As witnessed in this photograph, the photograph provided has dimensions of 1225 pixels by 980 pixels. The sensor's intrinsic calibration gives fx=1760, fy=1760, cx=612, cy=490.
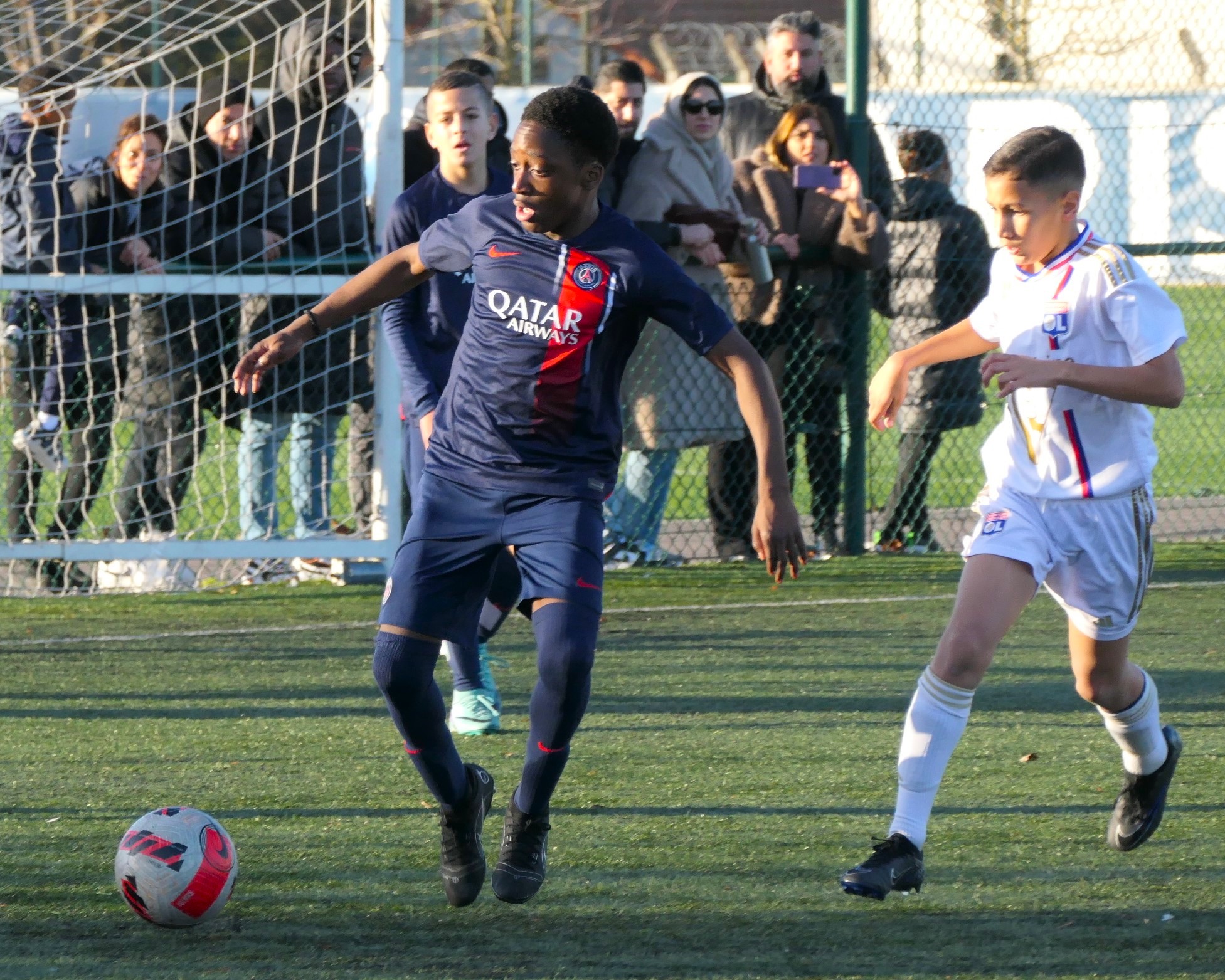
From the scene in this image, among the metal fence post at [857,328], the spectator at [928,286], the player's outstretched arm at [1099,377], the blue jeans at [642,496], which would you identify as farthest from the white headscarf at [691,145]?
the player's outstretched arm at [1099,377]

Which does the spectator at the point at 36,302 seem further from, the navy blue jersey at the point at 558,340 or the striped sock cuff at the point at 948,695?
the striped sock cuff at the point at 948,695

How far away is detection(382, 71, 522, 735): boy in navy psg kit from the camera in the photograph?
17.4ft

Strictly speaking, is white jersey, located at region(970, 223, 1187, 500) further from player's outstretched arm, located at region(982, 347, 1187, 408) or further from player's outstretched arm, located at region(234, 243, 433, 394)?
player's outstretched arm, located at region(234, 243, 433, 394)

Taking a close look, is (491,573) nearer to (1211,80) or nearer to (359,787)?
(359,787)

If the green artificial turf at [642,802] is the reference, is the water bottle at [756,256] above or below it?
above

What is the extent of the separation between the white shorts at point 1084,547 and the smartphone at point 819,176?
4.69 m

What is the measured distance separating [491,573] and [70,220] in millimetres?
4433

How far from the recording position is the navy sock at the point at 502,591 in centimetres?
510

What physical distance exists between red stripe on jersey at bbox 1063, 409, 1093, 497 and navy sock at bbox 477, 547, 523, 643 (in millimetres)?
1711

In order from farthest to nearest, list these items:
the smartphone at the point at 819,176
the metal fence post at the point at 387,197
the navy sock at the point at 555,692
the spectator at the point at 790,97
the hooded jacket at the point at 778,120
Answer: the hooded jacket at the point at 778,120 < the spectator at the point at 790,97 < the smartphone at the point at 819,176 < the metal fence post at the point at 387,197 < the navy sock at the point at 555,692

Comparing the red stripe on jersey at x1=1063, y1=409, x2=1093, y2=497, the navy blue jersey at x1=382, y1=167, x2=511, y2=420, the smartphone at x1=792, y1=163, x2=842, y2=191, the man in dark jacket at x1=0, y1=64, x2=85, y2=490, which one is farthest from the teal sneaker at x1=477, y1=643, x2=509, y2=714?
the smartphone at x1=792, y1=163, x2=842, y2=191

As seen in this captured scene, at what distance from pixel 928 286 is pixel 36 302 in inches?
169

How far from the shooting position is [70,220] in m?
7.66

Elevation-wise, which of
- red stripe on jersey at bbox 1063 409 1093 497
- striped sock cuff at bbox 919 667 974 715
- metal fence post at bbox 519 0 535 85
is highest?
metal fence post at bbox 519 0 535 85
